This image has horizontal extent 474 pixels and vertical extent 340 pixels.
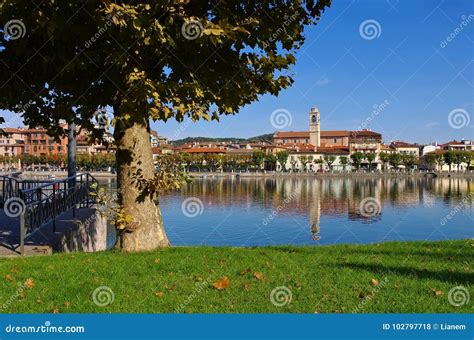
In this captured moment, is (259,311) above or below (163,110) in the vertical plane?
below

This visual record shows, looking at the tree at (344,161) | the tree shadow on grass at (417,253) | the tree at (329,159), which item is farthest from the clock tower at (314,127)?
the tree shadow on grass at (417,253)

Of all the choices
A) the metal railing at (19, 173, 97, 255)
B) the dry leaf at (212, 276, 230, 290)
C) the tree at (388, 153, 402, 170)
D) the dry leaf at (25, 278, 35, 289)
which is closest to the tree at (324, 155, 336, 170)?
the tree at (388, 153, 402, 170)

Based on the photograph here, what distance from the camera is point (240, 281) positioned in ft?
22.5

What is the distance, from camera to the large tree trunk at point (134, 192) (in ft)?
32.4

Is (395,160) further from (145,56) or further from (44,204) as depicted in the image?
(145,56)

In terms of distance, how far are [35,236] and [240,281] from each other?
7249 mm

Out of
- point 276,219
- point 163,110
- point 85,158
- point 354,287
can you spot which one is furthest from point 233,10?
point 85,158

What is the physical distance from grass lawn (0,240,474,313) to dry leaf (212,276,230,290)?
0.05 feet

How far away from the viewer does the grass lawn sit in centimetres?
570

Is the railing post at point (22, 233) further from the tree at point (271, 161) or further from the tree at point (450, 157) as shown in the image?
the tree at point (450, 157)

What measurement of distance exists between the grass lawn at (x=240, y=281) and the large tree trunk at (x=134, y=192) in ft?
1.87

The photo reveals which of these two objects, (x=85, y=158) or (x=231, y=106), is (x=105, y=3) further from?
(x=85, y=158)

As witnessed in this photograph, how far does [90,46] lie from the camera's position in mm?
8734

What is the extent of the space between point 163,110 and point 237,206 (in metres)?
42.7
